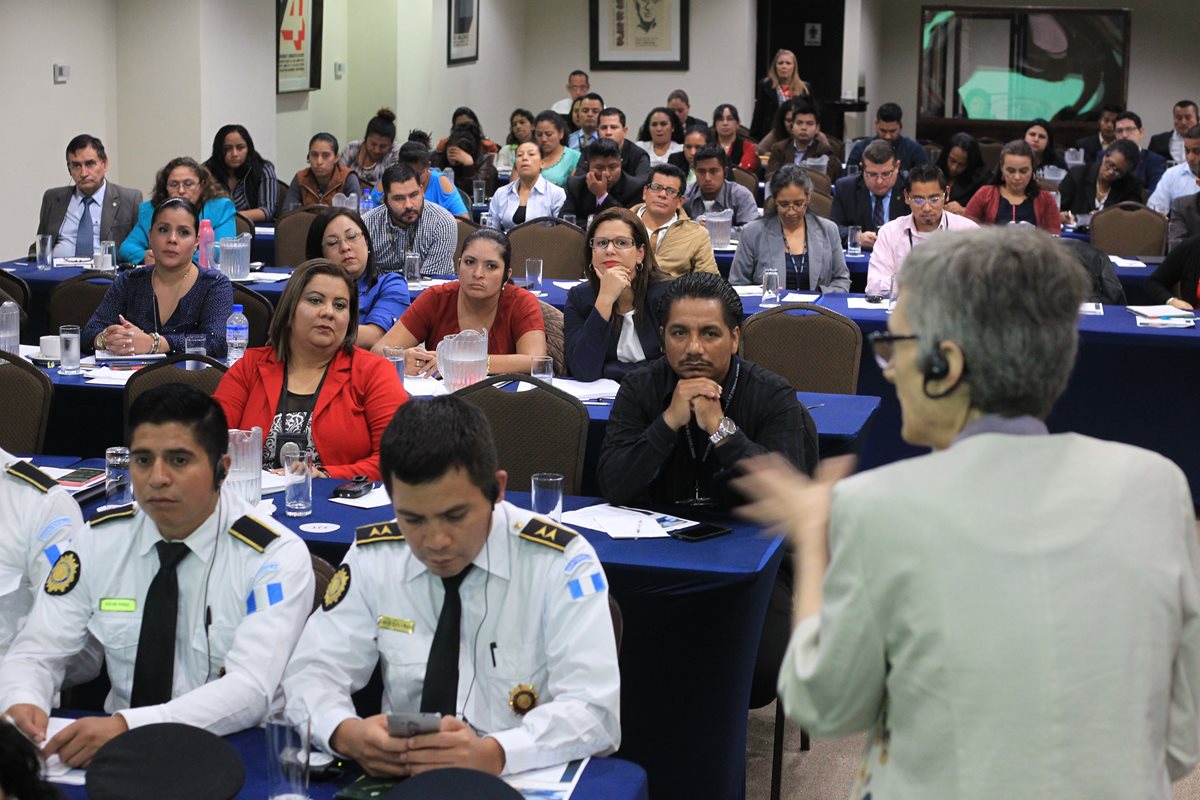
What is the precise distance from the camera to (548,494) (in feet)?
10.7

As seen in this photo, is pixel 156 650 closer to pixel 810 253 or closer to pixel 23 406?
pixel 23 406

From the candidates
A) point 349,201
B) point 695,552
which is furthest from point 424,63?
point 695,552

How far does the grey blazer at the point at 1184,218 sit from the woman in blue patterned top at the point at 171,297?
Answer: 5566 mm

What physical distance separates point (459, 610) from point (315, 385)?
176 centimetres

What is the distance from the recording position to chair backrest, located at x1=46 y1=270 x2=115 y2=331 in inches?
223

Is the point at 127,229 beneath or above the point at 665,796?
above

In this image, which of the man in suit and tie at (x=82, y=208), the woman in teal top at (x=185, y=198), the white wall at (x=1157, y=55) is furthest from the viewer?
the white wall at (x=1157, y=55)

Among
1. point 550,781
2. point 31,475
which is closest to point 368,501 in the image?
point 31,475

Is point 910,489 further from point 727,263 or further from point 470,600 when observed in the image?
point 727,263

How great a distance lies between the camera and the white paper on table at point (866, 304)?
20.4 feet

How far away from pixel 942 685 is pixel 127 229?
7184 mm

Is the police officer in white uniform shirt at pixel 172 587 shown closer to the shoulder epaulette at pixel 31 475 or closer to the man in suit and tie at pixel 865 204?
the shoulder epaulette at pixel 31 475

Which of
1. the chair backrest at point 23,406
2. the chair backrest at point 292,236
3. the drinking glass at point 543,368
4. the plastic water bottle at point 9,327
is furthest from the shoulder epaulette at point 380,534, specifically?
the chair backrest at point 292,236

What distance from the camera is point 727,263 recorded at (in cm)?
796
